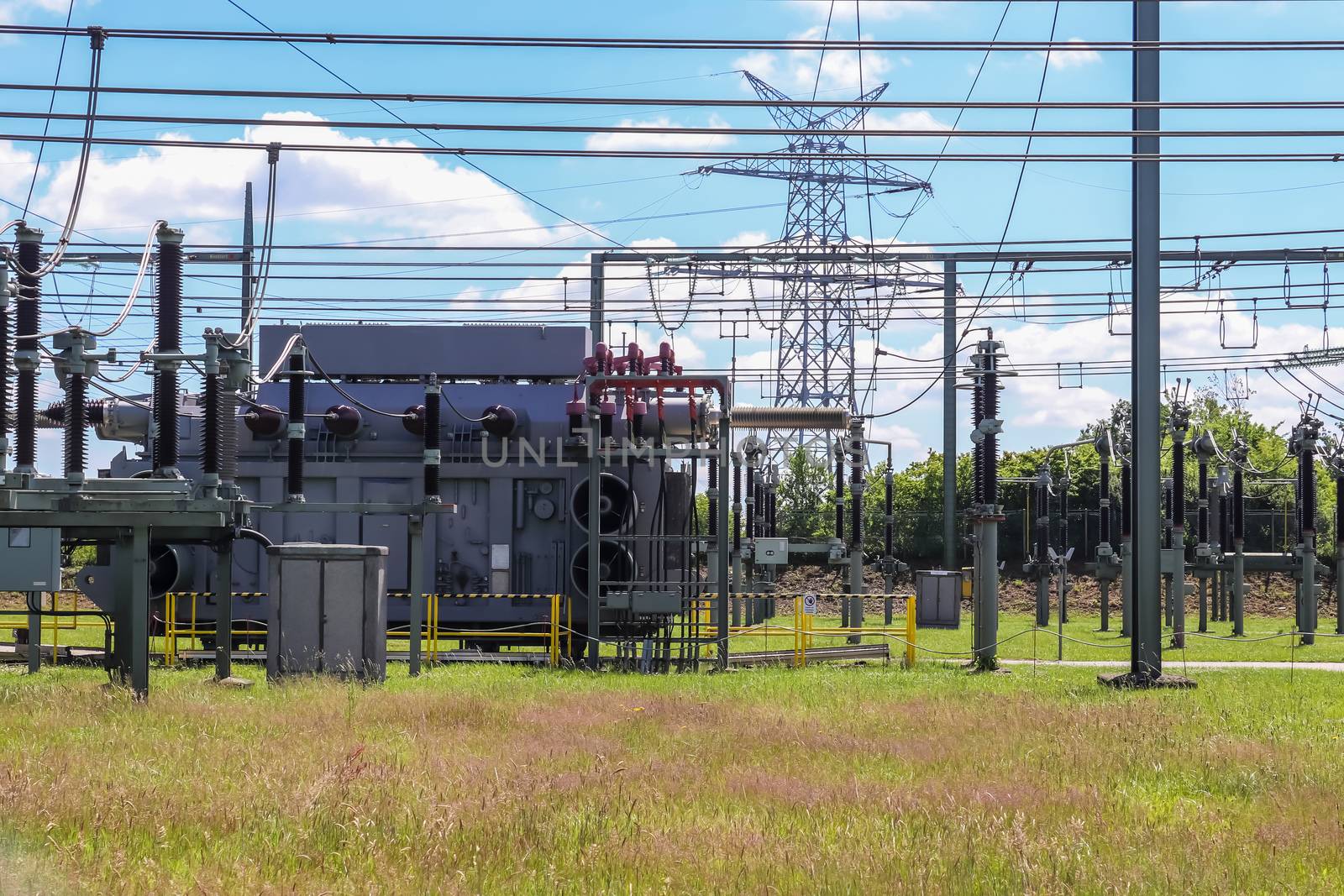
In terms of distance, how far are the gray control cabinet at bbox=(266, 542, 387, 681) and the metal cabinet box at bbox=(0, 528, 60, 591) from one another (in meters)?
6.42

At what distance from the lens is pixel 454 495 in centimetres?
2611

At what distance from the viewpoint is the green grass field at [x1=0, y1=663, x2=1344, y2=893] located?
7434 millimetres

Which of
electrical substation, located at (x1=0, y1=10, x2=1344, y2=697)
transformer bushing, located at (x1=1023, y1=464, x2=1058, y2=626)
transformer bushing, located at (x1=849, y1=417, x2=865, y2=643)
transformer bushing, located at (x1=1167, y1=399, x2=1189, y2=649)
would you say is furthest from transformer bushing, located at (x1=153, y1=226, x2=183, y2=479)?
transformer bushing, located at (x1=1023, y1=464, x2=1058, y2=626)

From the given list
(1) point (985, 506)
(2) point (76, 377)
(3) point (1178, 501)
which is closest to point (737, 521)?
(1) point (985, 506)

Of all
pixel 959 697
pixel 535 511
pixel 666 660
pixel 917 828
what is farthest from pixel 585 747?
pixel 535 511

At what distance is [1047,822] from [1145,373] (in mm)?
11508

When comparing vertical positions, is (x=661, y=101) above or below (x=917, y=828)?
above

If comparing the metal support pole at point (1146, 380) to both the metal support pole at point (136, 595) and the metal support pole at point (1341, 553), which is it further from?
the metal support pole at point (1341, 553)

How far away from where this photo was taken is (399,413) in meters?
26.3

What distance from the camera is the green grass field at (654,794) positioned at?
7434 millimetres

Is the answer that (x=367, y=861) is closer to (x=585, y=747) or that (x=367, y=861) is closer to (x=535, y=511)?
(x=585, y=747)

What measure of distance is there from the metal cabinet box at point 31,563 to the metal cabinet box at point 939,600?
1923cm

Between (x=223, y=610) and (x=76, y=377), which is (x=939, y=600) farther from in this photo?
(x=76, y=377)

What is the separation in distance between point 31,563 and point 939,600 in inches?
792
